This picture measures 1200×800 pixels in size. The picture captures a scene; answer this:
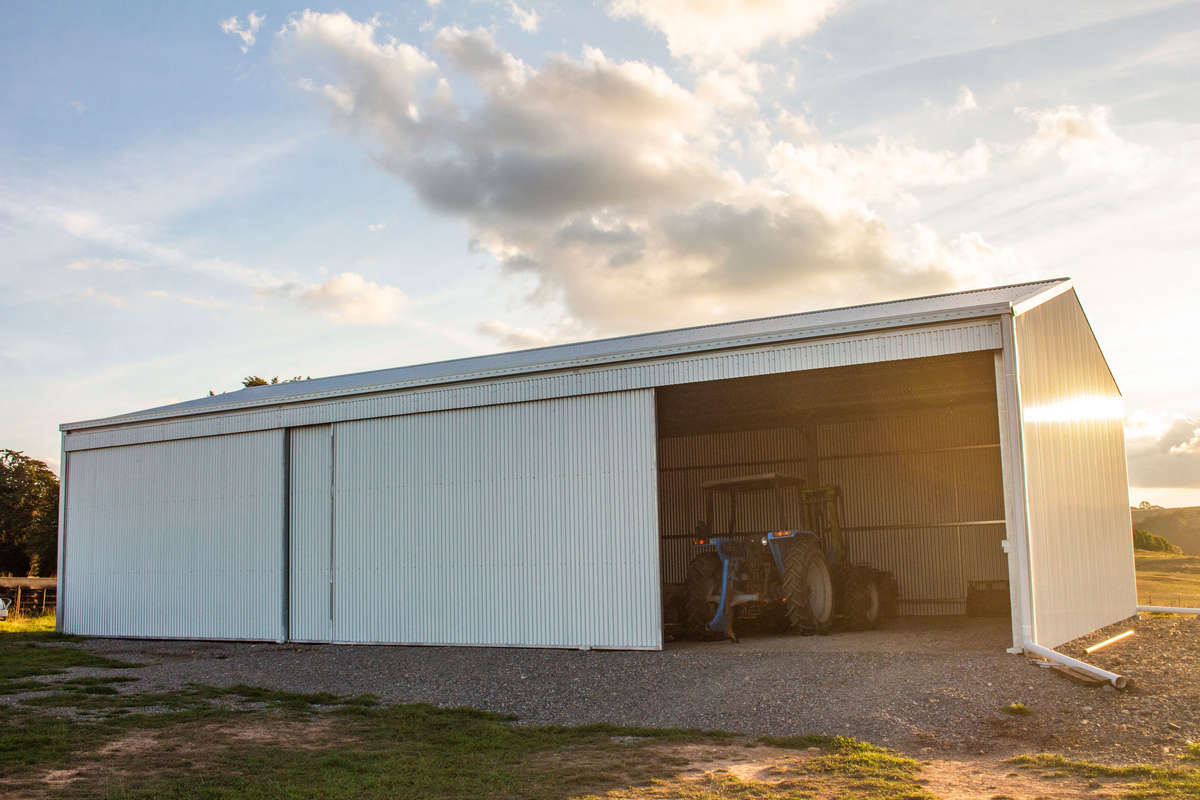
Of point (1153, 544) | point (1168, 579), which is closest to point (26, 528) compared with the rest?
point (1168, 579)

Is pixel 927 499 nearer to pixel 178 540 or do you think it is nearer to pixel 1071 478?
pixel 1071 478

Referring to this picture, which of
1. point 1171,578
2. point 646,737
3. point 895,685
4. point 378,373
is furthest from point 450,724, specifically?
point 1171,578

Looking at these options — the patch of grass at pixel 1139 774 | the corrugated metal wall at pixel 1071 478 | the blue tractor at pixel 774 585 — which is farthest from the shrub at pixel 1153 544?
the patch of grass at pixel 1139 774

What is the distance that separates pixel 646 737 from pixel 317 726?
309cm

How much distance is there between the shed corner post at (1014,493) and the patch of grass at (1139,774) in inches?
160

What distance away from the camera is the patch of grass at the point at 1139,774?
655 centimetres

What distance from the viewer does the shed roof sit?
1273 cm

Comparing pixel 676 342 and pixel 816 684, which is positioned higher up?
pixel 676 342

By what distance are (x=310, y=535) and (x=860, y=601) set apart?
9001mm

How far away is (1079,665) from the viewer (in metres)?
10.3

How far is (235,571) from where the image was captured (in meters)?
17.4

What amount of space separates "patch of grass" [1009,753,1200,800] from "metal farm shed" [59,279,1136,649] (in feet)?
13.7

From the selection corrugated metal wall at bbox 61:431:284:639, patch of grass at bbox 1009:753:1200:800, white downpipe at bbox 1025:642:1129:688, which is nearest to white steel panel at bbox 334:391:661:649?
corrugated metal wall at bbox 61:431:284:639

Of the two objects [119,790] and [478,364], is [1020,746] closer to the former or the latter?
[119,790]
